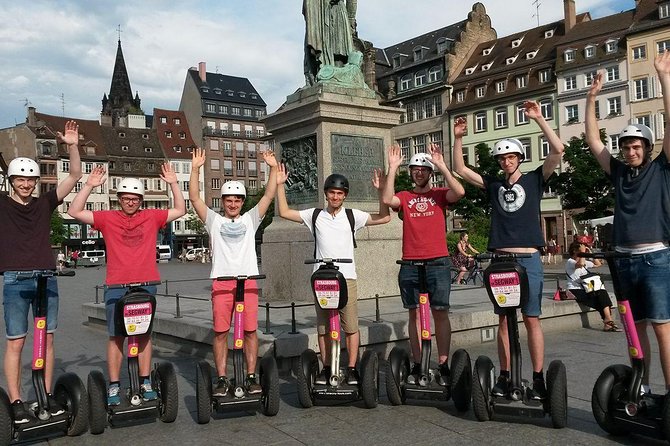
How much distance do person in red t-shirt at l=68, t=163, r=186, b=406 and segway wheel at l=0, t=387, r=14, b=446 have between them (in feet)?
2.44

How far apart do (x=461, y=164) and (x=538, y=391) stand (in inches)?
A: 75.5

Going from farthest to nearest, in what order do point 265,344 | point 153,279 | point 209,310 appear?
point 209,310 < point 265,344 < point 153,279

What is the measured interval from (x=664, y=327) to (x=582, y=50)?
5083 cm

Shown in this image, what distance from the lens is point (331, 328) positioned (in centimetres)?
553

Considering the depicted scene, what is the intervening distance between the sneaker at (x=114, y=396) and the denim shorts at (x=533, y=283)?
3019 millimetres

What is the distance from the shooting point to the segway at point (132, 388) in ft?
16.3

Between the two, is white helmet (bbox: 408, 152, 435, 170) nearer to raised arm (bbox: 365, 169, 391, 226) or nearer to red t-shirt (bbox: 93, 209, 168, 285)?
raised arm (bbox: 365, 169, 391, 226)

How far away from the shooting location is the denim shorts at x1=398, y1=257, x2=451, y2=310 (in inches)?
220

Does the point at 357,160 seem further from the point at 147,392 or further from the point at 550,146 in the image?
the point at 147,392

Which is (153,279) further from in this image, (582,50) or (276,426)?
(582,50)

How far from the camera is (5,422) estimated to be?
454 centimetres

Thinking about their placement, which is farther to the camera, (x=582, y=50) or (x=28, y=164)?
(x=582, y=50)

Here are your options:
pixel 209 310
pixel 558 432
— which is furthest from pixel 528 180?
pixel 209 310

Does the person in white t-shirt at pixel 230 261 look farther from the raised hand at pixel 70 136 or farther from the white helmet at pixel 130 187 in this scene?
the raised hand at pixel 70 136
